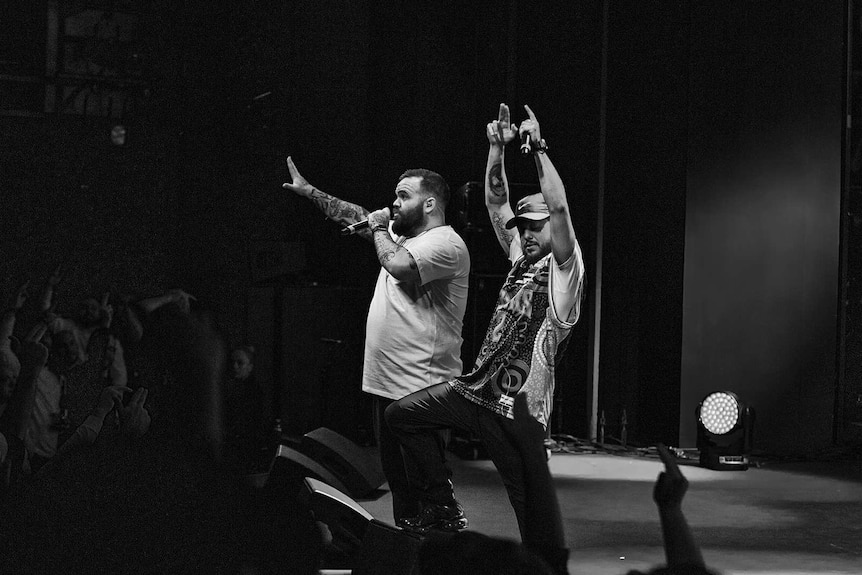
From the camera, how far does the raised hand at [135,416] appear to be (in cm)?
495

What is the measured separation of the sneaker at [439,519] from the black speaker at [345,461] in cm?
102

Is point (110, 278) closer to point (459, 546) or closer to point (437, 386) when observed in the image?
point (437, 386)

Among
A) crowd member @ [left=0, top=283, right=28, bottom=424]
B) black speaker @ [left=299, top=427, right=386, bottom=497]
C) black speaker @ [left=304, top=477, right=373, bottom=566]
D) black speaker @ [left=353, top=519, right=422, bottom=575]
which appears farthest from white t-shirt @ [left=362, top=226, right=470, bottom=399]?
crowd member @ [left=0, top=283, right=28, bottom=424]

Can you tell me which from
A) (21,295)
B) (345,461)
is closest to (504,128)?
(345,461)

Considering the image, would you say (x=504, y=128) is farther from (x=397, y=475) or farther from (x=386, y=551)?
(x=386, y=551)

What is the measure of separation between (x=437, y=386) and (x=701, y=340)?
309cm

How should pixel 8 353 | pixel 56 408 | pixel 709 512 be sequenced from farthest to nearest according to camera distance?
pixel 56 408, pixel 8 353, pixel 709 512

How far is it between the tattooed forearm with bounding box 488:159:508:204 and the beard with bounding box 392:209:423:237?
0.78 ft

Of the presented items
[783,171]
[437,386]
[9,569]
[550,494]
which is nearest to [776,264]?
[783,171]

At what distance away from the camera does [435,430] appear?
318 centimetres

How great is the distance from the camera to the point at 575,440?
6176mm

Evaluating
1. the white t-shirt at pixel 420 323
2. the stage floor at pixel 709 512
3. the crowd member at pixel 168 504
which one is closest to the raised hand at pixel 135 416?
the crowd member at pixel 168 504

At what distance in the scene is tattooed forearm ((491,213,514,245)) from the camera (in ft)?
11.4

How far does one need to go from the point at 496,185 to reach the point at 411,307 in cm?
48
